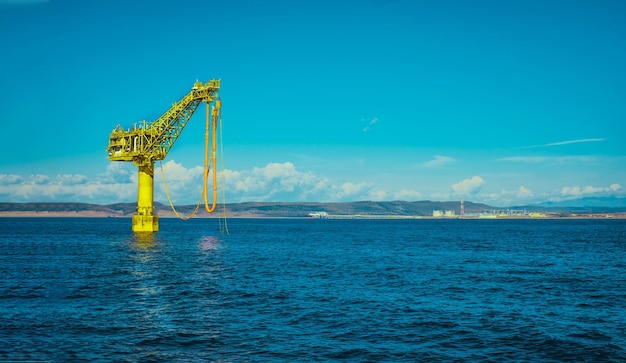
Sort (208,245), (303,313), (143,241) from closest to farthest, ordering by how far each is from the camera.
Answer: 1. (303,313)
2. (143,241)
3. (208,245)

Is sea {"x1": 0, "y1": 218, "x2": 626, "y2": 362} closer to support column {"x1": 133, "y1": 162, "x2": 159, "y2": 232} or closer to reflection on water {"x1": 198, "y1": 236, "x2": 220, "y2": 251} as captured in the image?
reflection on water {"x1": 198, "y1": 236, "x2": 220, "y2": 251}

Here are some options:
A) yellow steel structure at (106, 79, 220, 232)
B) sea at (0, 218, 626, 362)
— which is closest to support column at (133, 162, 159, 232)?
yellow steel structure at (106, 79, 220, 232)

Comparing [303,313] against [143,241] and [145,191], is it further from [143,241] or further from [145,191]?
[145,191]

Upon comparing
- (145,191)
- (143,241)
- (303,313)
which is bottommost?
(303,313)

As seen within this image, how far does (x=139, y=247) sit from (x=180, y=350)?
44273 millimetres

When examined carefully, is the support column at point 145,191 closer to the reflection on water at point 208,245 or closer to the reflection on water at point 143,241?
the reflection on water at point 143,241

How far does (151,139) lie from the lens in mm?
69312

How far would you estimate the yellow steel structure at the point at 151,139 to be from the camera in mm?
69062

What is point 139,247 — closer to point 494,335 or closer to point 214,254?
point 214,254

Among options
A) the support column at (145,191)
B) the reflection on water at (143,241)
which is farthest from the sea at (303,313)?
the support column at (145,191)

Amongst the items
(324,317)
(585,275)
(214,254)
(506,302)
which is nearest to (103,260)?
(214,254)

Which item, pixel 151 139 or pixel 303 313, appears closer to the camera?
pixel 303 313

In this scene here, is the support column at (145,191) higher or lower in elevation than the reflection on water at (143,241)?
higher

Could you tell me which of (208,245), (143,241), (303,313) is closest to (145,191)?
(143,241)
